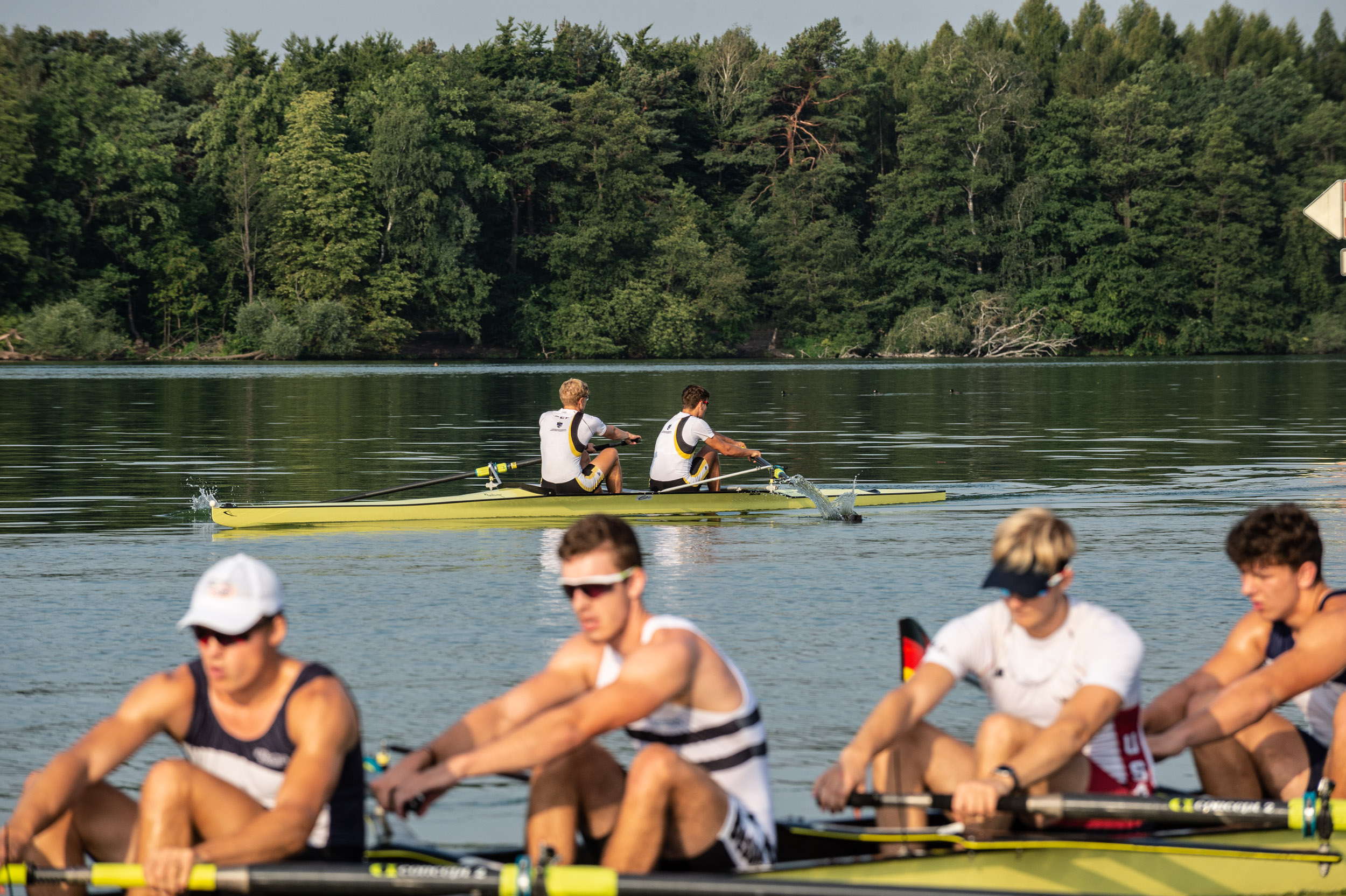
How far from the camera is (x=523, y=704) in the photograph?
5.00 metres

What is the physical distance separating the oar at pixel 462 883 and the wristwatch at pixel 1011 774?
0.55 metres

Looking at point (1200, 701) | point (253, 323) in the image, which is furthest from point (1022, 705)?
point (253, 323)

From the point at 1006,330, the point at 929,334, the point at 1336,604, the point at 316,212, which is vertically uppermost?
the point at 316,212

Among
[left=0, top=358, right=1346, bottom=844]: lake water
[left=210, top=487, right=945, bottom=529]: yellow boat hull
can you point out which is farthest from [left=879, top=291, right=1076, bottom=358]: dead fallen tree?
[left=210, top=487, right=945, bottom=529]: yellow boat hull

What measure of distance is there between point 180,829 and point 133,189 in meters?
77.8

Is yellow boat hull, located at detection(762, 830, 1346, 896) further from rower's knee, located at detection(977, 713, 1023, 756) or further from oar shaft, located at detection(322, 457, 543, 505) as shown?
oar shaft, located at detection(322, 457, 543, 505)

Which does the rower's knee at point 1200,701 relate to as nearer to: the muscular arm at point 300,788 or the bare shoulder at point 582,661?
the bare shoulder at point 582,661

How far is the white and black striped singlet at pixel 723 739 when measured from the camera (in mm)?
4805

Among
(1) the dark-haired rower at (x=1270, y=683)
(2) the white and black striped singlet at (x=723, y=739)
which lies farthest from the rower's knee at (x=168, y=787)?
(1) the dark-haired rower at (x=1270, y=683)

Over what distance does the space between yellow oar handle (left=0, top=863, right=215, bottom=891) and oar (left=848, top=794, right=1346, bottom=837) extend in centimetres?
196

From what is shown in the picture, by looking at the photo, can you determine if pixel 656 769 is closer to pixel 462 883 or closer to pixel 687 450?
pixel 462 883

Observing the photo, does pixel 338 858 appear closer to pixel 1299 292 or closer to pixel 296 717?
pixel 296 717

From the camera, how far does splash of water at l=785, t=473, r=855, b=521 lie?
16297 millimetres

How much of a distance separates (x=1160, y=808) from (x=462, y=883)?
2195 millimetres
